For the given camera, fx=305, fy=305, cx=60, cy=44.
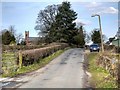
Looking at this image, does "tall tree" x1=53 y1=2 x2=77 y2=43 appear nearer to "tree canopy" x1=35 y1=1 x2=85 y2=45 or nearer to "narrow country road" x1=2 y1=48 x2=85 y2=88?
"tree canopy" x1=35 y1=1 x2=85 y2=45

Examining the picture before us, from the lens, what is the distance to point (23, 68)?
2931 centimetres

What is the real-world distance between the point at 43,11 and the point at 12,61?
8032 cm

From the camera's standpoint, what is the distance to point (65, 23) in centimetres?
9525

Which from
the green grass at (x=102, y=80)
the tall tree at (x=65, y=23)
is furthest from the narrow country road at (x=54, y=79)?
the tall tree at (x=65, y=23)

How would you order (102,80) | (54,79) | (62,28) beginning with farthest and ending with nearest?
1. (62,28)
2. (54,79)
3. (102,80)

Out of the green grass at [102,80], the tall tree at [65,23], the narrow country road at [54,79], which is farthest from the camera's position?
the tall tree at [65,23]

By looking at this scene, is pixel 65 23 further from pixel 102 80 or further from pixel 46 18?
pixel 102 80

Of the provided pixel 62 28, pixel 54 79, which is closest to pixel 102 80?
pixel 54 79

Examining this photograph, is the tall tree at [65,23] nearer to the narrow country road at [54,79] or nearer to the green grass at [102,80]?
the narrow country road at [54,79]

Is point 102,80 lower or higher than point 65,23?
lower

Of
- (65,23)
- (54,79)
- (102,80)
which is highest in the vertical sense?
(65,23)

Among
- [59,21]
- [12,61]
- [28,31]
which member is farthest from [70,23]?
[12,61]

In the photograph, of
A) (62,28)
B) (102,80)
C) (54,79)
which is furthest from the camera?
(62,28)

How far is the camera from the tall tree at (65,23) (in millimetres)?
92688
